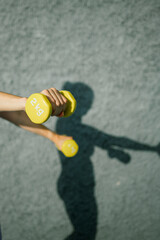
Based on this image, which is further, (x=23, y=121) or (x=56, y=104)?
(x=23, y=121)

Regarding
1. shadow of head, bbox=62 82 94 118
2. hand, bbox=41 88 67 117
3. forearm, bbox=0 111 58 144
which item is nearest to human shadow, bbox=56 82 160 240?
shadow of head, bbox=62 82 94 118

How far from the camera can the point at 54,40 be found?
69 cm

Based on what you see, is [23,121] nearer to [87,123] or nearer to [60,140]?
[60,140]

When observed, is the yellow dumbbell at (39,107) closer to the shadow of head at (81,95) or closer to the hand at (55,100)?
the hand at (55,100)

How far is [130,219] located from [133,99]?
689 millimetres

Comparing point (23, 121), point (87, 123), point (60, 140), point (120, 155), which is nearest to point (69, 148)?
point (60, 140)

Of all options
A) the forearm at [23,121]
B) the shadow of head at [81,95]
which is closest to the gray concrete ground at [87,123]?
the shadow of head at [81,95]

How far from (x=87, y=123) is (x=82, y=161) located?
0.19 m

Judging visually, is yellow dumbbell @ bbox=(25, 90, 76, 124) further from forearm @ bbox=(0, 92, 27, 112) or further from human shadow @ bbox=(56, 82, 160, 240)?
human shadow @ bbox=(56, 82, 160, 240)

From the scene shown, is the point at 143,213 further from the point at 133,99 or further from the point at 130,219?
the point at 133,99

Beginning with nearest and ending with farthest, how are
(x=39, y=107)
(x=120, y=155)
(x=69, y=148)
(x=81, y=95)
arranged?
1. (x=39, y=107)
2. (x=69, y=148)
3. (x=81, y=95)
4. (x=120, y=155)

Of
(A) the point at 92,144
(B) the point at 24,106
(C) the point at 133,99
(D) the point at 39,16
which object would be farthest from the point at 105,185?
(D) the point at 39,16

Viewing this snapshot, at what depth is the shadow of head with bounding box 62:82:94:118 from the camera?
0.73m

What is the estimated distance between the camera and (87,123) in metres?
0.79
